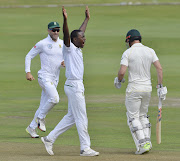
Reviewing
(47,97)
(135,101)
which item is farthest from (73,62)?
(47,97)

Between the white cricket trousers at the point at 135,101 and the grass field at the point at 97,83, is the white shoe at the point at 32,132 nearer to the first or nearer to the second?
the grass field at the point at 97,83

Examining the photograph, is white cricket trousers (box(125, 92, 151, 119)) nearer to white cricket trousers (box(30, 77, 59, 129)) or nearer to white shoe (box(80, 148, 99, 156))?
white shoe (box(80, 148, 99, 156))

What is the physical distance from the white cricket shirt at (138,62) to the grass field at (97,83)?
3.73 feet

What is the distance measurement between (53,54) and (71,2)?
45.0m

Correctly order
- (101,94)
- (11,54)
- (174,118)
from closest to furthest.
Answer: (174,118) < (101,94) < (11,54)

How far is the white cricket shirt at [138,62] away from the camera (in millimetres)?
9961

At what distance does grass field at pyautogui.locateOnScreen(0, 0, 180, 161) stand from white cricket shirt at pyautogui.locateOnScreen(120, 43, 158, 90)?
114 centimetres

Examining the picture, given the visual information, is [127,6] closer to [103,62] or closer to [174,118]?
[103,62]

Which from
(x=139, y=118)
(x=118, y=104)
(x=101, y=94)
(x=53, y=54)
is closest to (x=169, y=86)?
(x=101, y=94)

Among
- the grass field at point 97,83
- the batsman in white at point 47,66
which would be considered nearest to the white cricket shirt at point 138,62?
the grass field at point 97,83

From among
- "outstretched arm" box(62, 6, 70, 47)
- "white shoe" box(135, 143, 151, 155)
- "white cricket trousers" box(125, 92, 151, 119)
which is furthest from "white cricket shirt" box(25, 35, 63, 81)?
"white shoe" box(135, 143, 151, 155)

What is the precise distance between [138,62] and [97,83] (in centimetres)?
1266

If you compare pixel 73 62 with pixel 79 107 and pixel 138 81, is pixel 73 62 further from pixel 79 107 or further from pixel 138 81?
pixel 138 81

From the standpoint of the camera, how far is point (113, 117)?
49.2 ft
